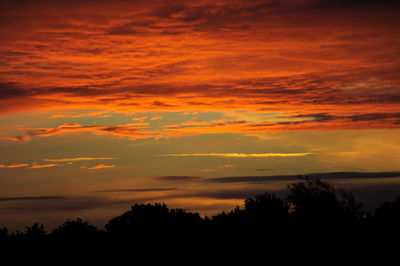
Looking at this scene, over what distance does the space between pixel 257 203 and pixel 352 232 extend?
25.0 meters

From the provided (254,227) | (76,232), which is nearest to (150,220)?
(76,232)

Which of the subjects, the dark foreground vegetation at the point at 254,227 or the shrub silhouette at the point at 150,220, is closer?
the dark foreground vegetation at the point at 254,227

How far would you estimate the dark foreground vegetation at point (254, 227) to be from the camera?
66500mm

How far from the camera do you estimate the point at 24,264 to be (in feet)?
240

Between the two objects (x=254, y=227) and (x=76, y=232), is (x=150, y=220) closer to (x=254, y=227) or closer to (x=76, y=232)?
(x=76, y=232)

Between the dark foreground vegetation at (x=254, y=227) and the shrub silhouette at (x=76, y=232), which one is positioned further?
the shrub silhouette at (x=76, y=232)

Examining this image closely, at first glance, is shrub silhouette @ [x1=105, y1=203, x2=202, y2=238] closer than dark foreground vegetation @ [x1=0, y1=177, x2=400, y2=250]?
No

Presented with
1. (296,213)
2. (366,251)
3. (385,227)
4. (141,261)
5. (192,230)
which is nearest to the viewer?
(366,251)

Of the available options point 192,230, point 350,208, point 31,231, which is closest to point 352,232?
point 350,208

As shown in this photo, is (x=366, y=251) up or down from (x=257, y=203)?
down

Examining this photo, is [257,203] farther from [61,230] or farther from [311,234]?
[61,230]

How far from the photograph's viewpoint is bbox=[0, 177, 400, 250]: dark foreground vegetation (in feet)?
218

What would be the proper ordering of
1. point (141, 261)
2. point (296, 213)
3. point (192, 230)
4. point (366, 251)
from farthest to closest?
point (192, 230)
point (296, 213)
point (141, 261)
point (366, 251)

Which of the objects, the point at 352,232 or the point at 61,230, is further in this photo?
the point at 61,230
